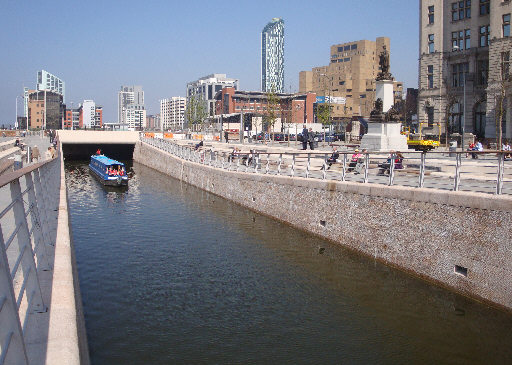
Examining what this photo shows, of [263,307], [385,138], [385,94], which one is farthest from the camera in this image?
[385,94]

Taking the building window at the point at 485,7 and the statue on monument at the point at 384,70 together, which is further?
the building window at the point at 485,7

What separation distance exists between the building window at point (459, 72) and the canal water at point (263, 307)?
156 feet

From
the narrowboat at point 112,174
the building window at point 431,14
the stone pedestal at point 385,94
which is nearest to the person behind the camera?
the stone pedestal at point 385,94

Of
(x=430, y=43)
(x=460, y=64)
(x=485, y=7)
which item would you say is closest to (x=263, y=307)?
(x=485, y=7)

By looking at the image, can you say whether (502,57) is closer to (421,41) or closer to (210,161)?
(421,41)

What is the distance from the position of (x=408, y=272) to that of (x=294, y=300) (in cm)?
412

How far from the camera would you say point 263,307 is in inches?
545

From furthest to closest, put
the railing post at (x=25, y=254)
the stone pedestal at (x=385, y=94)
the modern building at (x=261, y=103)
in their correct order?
1. the modern building at (x=261, y=103)
2. the stone pedestal at (x=385, y=94)
3. the railing post at (x=25, y=254)

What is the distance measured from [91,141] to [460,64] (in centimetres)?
4887

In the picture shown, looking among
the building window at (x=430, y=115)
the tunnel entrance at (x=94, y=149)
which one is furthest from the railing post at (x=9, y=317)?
the tunnel entrance at (x=94, y=149)

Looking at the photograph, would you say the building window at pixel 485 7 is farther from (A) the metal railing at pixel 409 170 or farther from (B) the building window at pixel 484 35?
(A) the metal railing at pixel 409 170

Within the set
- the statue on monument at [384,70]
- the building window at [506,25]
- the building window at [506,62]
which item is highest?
the building window at [506,25]

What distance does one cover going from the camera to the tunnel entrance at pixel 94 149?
75.9m

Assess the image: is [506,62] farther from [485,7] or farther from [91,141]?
[91,141]
